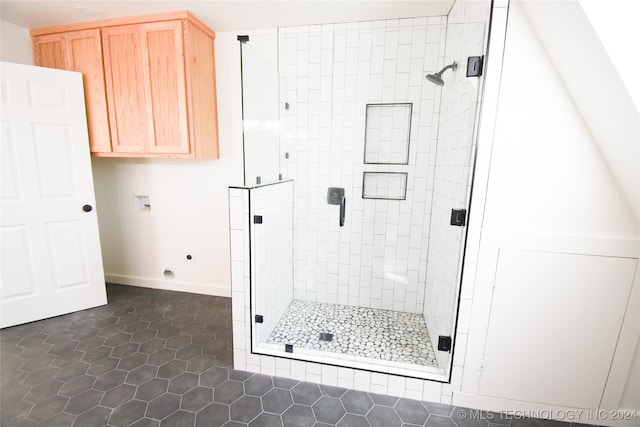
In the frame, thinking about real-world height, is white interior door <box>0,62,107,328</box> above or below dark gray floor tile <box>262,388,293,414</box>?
above

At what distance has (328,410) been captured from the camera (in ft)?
5.08

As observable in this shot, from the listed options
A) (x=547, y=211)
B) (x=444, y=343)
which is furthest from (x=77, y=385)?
(x=547, y=211)

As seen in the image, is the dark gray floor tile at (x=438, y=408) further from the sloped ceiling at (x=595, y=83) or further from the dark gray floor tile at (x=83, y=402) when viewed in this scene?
the dark gray floor tile at (x=83, y=402)

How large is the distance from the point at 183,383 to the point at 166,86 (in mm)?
2227

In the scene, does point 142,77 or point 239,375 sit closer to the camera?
point 239,375

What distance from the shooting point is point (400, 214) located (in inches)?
95.3

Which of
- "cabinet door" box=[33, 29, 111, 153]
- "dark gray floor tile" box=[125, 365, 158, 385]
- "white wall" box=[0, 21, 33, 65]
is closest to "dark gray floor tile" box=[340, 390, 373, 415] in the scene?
"dark gray floor tile" box=[125, 365, 158, 385]

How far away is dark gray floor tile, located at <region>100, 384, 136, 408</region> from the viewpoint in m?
1.56

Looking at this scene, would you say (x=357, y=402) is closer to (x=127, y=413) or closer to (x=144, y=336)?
(x=127, y=413)

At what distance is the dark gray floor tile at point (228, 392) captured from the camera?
1.60m

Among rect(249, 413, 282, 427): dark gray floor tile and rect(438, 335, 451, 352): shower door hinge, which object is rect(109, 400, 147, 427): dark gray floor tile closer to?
rect(249, 413, 282, 427): dark gray floor tile

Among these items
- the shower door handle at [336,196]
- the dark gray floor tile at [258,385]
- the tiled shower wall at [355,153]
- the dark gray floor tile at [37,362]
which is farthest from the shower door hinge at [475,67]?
the dark gray floor tile at [37,362]

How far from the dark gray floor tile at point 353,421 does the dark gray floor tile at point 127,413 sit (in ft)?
3.58

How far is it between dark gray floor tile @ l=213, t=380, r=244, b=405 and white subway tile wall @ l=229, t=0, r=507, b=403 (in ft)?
0.44
